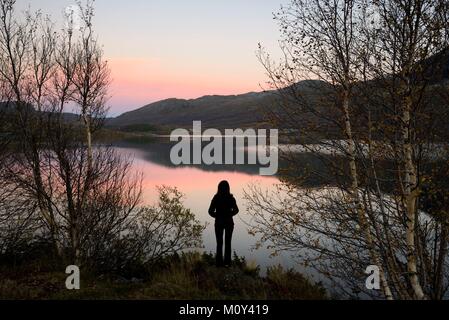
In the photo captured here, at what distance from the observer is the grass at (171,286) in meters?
10.0

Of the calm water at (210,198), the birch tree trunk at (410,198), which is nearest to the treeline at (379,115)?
the birch tree trunk at (410,198)

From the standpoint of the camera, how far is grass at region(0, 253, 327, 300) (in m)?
10.0

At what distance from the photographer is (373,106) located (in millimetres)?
9656

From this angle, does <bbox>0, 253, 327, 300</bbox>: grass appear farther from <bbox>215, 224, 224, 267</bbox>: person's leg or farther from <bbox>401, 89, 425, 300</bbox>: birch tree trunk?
<bbox>401, 89, 425, 300</bbox>: birch tree trunk

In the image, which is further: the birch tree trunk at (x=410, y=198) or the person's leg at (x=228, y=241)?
the person's leg at (x=228, y=241)

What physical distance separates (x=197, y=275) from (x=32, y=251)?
872 centimetres

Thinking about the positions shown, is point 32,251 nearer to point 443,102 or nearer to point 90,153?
point 90,153

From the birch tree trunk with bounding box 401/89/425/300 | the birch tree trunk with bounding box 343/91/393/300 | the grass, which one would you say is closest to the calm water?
the grass

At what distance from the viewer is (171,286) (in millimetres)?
10484

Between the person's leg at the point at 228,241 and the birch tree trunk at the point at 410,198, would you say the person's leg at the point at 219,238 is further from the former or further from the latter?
the birch tree trunk at the point at 410,198

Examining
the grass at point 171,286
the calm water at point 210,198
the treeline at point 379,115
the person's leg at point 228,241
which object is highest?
the treeline at point 379,115

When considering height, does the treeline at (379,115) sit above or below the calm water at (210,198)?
above

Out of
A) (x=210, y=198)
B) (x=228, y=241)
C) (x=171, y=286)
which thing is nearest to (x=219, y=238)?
(x=228, y=241)
